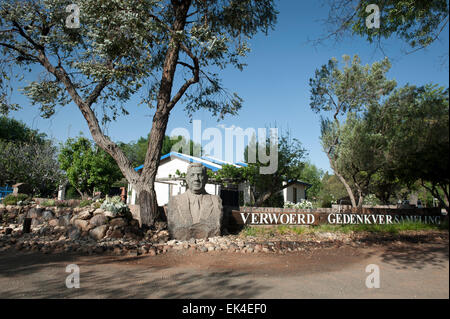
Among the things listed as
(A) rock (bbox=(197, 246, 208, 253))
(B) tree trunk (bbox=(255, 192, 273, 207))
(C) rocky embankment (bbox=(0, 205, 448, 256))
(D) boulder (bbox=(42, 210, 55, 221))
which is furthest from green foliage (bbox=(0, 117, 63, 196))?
(A) rock (bbox=(197, 246, 208, 253))

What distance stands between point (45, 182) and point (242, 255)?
23923mm

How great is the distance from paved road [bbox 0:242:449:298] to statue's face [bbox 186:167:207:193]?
236 centimetres

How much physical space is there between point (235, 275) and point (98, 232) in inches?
198

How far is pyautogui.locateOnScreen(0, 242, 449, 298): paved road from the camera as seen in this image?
1.84 m

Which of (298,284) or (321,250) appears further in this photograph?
(321,250)

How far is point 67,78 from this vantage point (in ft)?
33.9

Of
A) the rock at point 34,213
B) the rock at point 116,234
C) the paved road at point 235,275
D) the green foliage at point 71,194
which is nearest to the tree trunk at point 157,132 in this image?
the rock at point 116,234

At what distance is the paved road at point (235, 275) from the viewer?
1.84 meters

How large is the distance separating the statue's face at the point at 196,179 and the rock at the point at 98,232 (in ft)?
8.85

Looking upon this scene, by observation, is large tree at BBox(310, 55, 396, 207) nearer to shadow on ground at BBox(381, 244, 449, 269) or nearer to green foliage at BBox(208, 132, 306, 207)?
green foliage at BBox(208, 132, 306, 207)

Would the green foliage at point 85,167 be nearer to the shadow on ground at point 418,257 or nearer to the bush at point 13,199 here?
the bush at point 13,199

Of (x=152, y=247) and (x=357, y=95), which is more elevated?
(x=357, y=95)

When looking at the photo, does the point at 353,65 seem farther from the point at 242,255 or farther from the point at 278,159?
the point at 242,255
